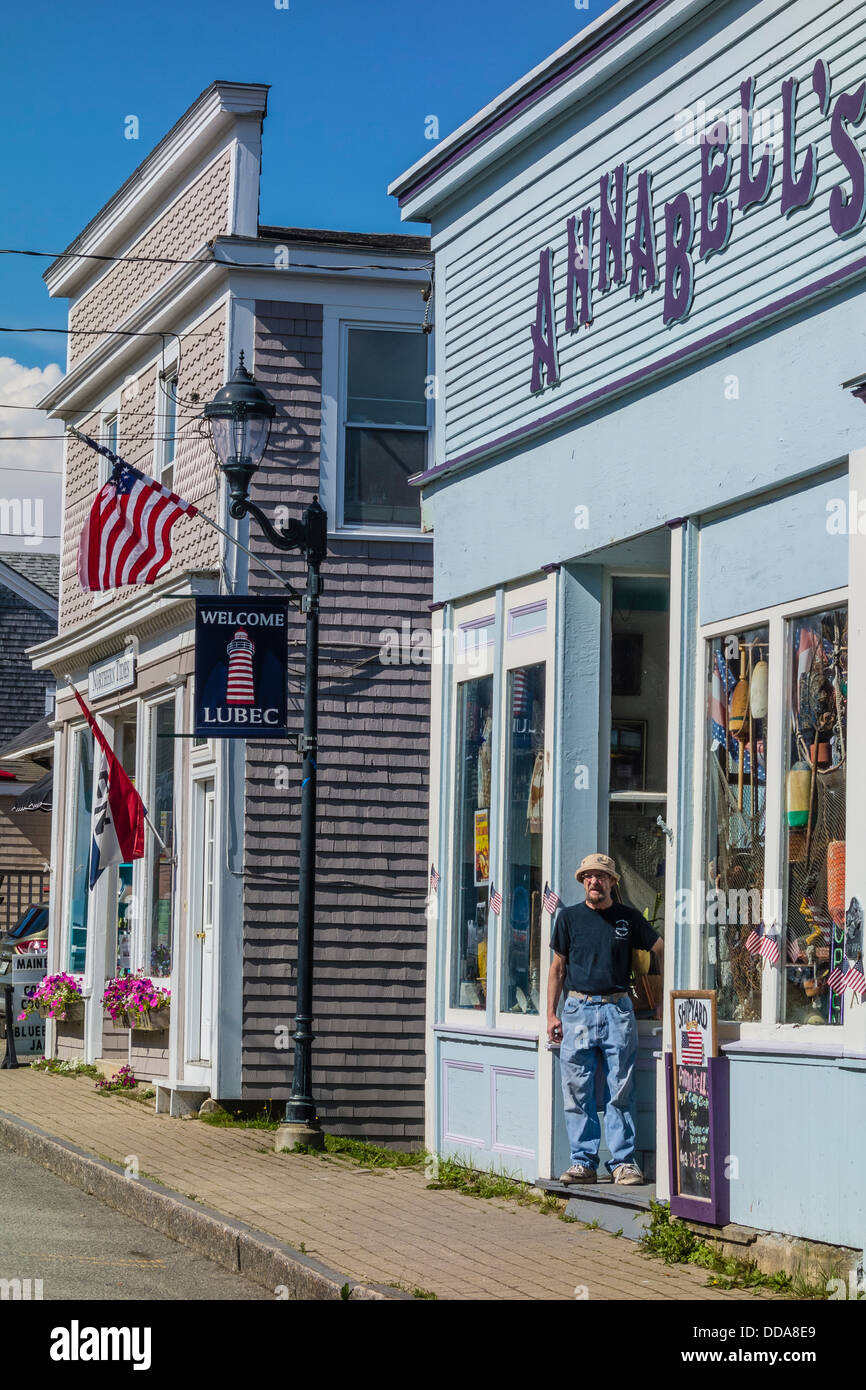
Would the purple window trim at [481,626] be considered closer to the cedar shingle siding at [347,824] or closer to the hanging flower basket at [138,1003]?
the cedar shingle siding at [347,824]

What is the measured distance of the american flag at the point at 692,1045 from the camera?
8758 millimetres

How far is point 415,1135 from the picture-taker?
50.8ft

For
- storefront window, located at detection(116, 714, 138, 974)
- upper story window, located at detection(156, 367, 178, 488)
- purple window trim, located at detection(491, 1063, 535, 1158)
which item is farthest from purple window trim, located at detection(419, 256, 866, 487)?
storefront window, located at detection(116, 714, 138, 974)

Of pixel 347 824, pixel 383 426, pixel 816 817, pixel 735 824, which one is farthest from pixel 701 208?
pixel 347 824

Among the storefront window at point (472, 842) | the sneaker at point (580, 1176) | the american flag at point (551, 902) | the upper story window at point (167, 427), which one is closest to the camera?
the sneaker at point (580, 1176)

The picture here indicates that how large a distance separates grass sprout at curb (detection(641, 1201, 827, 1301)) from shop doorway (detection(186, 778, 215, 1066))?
→ 23.6ft

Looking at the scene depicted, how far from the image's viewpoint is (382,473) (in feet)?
52.0

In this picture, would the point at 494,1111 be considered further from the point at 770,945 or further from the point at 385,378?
the point at 385,378

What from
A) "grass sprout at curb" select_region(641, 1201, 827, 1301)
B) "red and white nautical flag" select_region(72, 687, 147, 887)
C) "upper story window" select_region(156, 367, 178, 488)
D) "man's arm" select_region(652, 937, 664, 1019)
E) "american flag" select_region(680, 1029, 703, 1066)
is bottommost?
"grass sprout at curb" select_region(641, 1201, 827, 1301)

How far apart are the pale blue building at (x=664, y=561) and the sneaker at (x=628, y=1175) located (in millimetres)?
458

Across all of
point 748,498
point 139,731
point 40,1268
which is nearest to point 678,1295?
point 40,1268

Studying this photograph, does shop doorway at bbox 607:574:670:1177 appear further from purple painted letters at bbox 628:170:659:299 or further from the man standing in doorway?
purple painted letters at bbox 628:170:659:299

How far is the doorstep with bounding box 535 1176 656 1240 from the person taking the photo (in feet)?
30.3

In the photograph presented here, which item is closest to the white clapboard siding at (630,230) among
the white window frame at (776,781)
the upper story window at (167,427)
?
the white window frame at (776,781)
